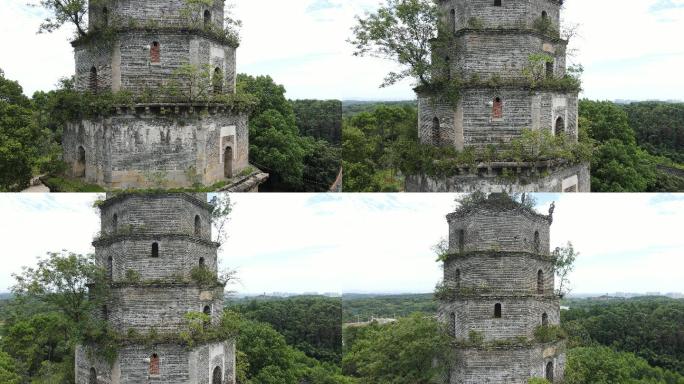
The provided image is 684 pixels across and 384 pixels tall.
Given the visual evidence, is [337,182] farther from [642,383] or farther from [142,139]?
[642,383]

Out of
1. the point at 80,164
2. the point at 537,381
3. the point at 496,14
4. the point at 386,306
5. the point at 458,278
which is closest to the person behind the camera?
the point at 537,381

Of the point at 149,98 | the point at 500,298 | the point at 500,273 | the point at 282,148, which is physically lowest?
the point at 500,298

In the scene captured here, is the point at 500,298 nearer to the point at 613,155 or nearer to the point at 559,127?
the point at 559,127

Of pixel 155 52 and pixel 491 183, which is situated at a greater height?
pixel 155 52

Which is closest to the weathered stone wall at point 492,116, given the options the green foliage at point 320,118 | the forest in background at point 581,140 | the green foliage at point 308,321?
the forest in background at point 581,140

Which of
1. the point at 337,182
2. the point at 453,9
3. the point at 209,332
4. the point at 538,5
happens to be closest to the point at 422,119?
the point at 453,9

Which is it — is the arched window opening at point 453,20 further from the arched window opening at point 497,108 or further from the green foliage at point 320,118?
the green foliage at point 320,118

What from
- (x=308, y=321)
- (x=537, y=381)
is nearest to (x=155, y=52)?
(x=537, y=381)
